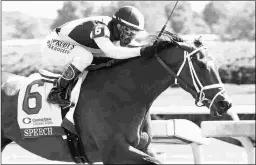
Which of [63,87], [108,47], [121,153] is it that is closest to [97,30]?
[108,47]

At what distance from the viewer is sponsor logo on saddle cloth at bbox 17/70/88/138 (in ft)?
15.8

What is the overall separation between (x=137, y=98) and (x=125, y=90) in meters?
0.12

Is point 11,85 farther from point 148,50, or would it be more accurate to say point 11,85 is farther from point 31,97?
point 148,50

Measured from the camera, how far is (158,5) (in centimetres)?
5053

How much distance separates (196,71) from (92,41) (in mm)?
891

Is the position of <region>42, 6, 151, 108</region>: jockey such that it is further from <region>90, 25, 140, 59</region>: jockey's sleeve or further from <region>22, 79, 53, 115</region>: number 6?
<region>22, 79, 53, 115</region>: number 6

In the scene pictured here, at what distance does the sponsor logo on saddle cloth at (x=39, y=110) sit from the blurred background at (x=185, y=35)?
996mm

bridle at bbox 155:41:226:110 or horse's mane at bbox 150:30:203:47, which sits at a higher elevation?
horse's mane at bbox 150:30:203:47

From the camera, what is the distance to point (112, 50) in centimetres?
451

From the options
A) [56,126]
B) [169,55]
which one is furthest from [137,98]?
[56,126]

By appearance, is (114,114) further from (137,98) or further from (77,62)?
(77,62)

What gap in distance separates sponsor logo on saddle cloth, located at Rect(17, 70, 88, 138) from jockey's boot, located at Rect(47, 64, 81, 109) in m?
0.08

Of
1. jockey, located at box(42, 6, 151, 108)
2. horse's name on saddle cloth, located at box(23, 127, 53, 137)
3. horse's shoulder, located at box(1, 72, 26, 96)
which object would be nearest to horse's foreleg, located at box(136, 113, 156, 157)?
jockey, located at box(42, 6, 151, 108)

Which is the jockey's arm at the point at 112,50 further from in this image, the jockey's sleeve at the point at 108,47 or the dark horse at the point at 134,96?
the dark horse at the point at 134,96
